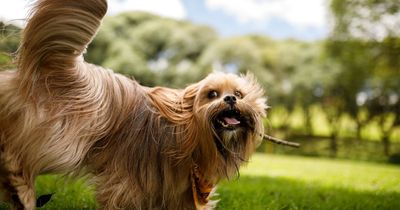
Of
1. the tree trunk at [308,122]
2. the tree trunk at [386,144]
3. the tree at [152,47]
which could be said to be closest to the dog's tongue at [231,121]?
the tree trunk at [386,144]

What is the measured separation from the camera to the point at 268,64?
127 ft

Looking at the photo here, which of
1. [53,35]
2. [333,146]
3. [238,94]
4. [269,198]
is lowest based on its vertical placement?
[333,146]

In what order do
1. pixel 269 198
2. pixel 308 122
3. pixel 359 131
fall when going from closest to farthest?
1. pixel 269 198
2. pixel 359 131
3. pixel 308 122

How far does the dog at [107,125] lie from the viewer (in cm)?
385

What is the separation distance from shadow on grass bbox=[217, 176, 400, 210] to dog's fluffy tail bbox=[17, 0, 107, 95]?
104 inches

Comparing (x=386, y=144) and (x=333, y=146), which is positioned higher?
(x=386, y=144)

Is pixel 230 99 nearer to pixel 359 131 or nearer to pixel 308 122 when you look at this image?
pixel 359 131

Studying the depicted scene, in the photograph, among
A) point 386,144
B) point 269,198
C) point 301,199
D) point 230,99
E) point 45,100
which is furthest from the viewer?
point 386,144

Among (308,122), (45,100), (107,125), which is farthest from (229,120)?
(308,122)

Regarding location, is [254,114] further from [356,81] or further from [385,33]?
[356,81]

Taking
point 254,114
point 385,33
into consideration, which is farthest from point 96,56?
point 254,114

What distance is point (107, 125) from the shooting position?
4.16 metres

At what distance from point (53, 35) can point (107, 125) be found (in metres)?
0.84

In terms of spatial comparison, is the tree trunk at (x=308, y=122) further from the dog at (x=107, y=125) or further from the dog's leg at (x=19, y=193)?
the dog's leg at (x=19, y=193)
